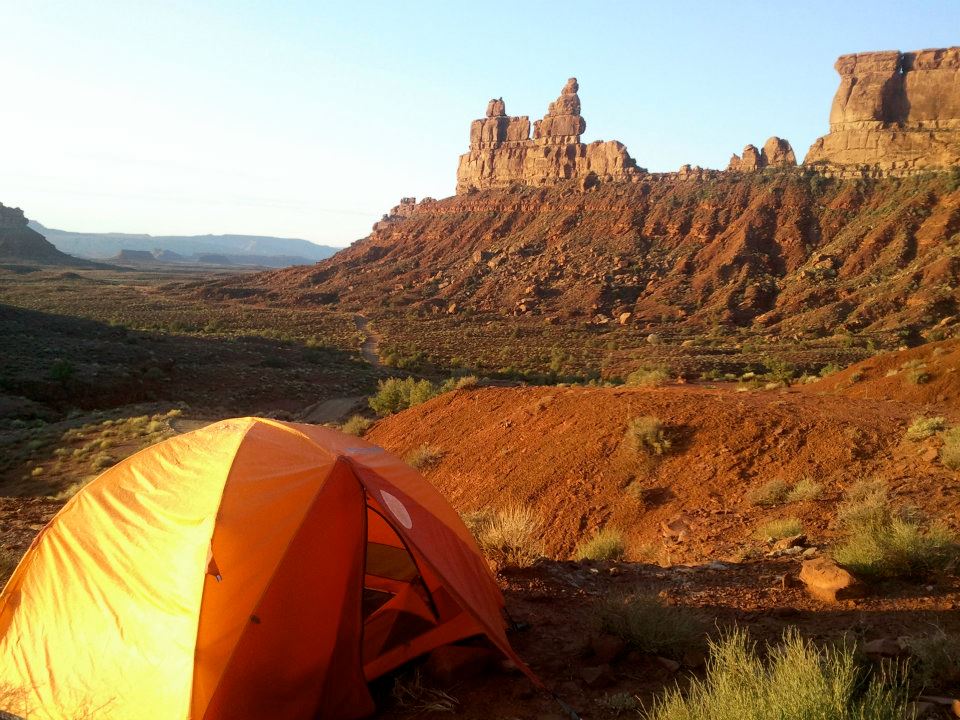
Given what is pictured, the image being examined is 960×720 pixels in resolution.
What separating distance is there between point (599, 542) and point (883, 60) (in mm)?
69423

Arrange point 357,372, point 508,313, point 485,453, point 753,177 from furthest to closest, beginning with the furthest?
point 753,177 → point 508,313 → point 357,372 → point 485,453

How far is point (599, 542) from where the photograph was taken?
8.52 m

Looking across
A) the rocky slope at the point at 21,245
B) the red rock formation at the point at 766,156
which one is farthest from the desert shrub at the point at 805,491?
the rocky slope at the point at 21,245

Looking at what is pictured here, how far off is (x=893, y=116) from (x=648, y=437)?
62.5 metres

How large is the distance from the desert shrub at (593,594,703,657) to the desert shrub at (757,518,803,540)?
294 centimetres

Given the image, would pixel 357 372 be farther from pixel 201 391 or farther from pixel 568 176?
pixel 568 176

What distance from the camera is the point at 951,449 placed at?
8766 millimetres

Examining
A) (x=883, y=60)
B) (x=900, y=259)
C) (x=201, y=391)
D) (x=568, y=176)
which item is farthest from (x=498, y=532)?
(x=568, y=176)

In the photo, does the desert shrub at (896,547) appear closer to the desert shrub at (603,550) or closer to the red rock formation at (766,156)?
the desert shrub at (603,550)

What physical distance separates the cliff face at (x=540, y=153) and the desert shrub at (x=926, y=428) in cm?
6923

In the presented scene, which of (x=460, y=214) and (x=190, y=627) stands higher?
(x=460, y=214)

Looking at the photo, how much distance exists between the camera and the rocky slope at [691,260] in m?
45.2

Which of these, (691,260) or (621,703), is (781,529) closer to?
(621,703)

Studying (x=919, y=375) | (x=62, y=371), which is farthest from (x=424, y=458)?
(x=62, y=371)
